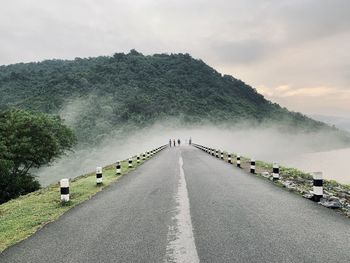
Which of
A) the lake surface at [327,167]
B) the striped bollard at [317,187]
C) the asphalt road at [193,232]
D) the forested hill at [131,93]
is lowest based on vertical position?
the lake surface at [327,167]

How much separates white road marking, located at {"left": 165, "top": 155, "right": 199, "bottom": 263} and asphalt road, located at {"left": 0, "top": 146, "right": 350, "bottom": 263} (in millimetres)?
16

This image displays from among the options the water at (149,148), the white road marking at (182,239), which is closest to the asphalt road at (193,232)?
the white road marking at (182,239)

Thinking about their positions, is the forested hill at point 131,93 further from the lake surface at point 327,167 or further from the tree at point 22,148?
the tree at point 22,148

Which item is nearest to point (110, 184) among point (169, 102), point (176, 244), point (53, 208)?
point (53, 208)

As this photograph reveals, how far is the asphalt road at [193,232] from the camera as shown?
6.52 m

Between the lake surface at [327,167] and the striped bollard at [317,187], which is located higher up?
the striped bollard at [317,187]

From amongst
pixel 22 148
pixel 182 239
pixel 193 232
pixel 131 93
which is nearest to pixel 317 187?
pixel 193 232

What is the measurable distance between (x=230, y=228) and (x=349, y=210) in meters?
4.63

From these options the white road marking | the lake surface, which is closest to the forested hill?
the lake surface

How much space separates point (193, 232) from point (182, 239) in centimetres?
59

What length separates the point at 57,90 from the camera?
131m

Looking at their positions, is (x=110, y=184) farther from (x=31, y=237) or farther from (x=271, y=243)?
(x=271, y=243)

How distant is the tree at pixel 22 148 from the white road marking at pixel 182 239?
95.7 ft

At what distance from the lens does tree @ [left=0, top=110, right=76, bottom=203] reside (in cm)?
3750
